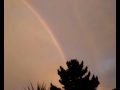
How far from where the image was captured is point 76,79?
39.8 metres

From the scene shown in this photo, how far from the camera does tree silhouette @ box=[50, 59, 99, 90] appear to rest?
38.8 meters

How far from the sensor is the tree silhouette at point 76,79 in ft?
127

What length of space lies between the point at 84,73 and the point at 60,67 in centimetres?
453
